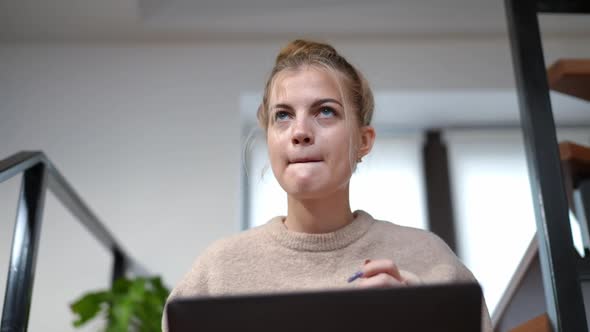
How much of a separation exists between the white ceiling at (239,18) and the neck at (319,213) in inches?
89.7

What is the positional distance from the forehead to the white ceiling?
2196 mm

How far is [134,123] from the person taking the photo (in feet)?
10.3

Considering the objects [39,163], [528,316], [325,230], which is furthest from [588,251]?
[39,163]

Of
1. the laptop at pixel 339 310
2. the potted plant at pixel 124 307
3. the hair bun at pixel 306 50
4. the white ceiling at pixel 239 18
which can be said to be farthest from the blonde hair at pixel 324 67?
the white ceiling at pixel 239 18

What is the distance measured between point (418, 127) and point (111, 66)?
1705 millimetres

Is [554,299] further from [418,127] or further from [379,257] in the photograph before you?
[418,127]

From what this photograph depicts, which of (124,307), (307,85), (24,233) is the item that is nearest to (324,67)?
(307,85)

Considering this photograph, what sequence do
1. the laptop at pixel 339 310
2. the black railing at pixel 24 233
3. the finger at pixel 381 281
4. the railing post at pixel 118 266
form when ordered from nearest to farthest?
the laptop at pixel 339 310
the finger at pixel 381 281
the black railing at pixel 24 233
the railing post at pixel 118 266

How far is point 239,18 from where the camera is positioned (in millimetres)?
3168

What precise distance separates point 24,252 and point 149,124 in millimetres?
1857

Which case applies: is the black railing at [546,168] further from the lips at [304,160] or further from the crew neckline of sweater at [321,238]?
the lips at [304,160]

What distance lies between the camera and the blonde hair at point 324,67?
3.35ft

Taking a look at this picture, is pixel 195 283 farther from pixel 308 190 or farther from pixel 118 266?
pixel 118 266

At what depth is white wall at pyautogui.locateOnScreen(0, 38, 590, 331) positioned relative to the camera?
2939 millimetres
